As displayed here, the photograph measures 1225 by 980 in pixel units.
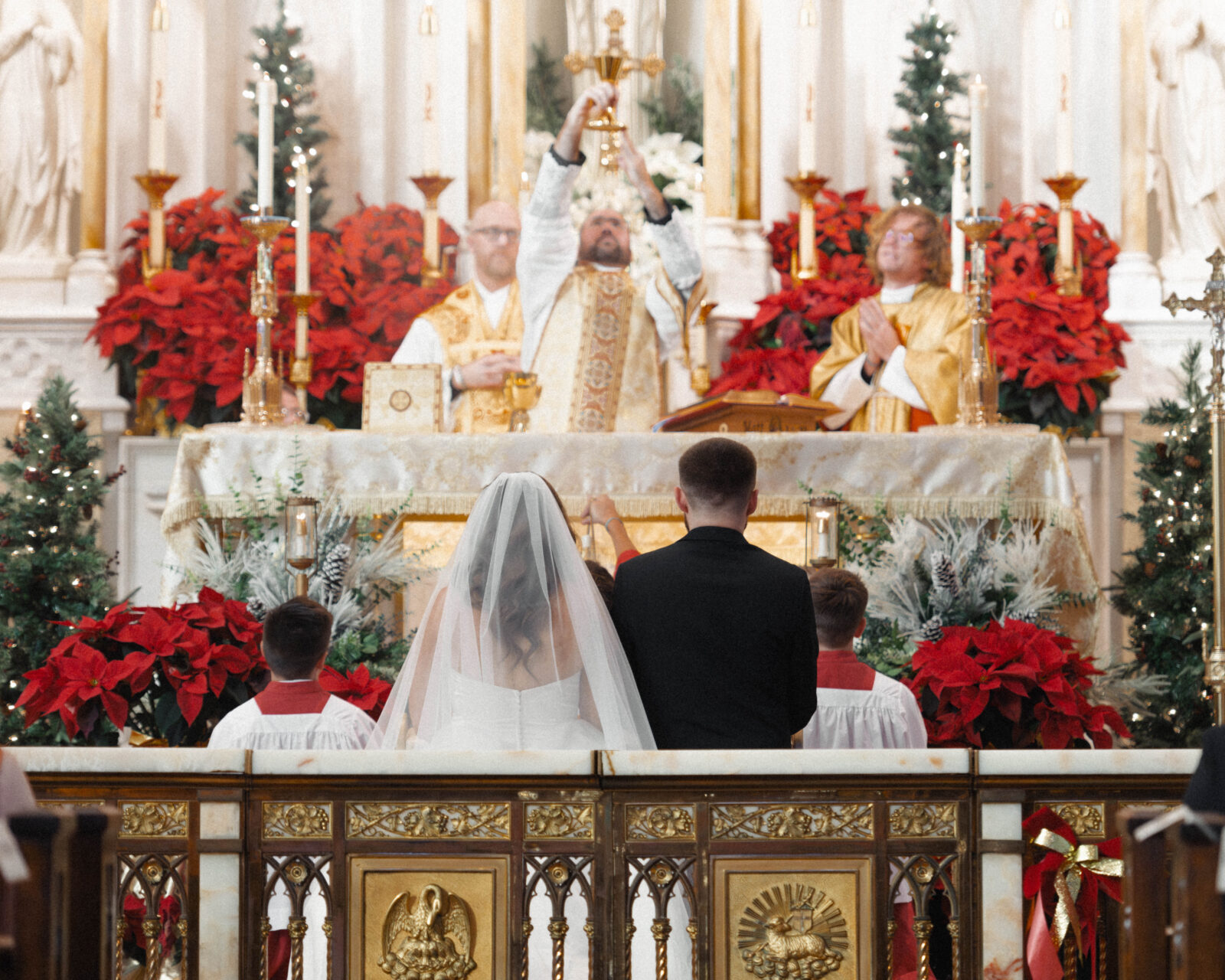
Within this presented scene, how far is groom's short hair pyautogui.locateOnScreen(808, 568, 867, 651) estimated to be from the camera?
4.26 metres

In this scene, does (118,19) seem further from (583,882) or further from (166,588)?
(583,882)

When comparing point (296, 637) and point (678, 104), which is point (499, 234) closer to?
point (678, 104)

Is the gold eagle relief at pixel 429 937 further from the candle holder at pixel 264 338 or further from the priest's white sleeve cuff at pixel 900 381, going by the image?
the priest's white sleeve cuff at pixel 900 381

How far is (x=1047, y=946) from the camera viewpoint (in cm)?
347

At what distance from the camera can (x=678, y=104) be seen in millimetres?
9297

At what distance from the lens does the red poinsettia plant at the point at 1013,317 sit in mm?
8148

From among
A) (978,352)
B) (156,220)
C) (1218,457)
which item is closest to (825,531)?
(1218,457)

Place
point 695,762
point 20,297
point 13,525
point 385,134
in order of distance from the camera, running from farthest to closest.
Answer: point 385,134 → point 20,297 → point 13,525 → point 695,762

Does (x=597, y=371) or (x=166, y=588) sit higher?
(x=597, y=371)

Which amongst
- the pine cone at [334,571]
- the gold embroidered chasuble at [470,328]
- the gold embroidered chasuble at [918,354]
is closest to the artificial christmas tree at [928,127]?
the gold embroidered chasuble at [918,354]

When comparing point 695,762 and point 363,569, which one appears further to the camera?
point 363,569

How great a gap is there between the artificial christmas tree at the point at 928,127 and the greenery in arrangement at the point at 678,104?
3.43ft

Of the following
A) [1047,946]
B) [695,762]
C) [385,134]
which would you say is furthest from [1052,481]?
[385,134]

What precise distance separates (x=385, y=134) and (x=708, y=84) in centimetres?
179
